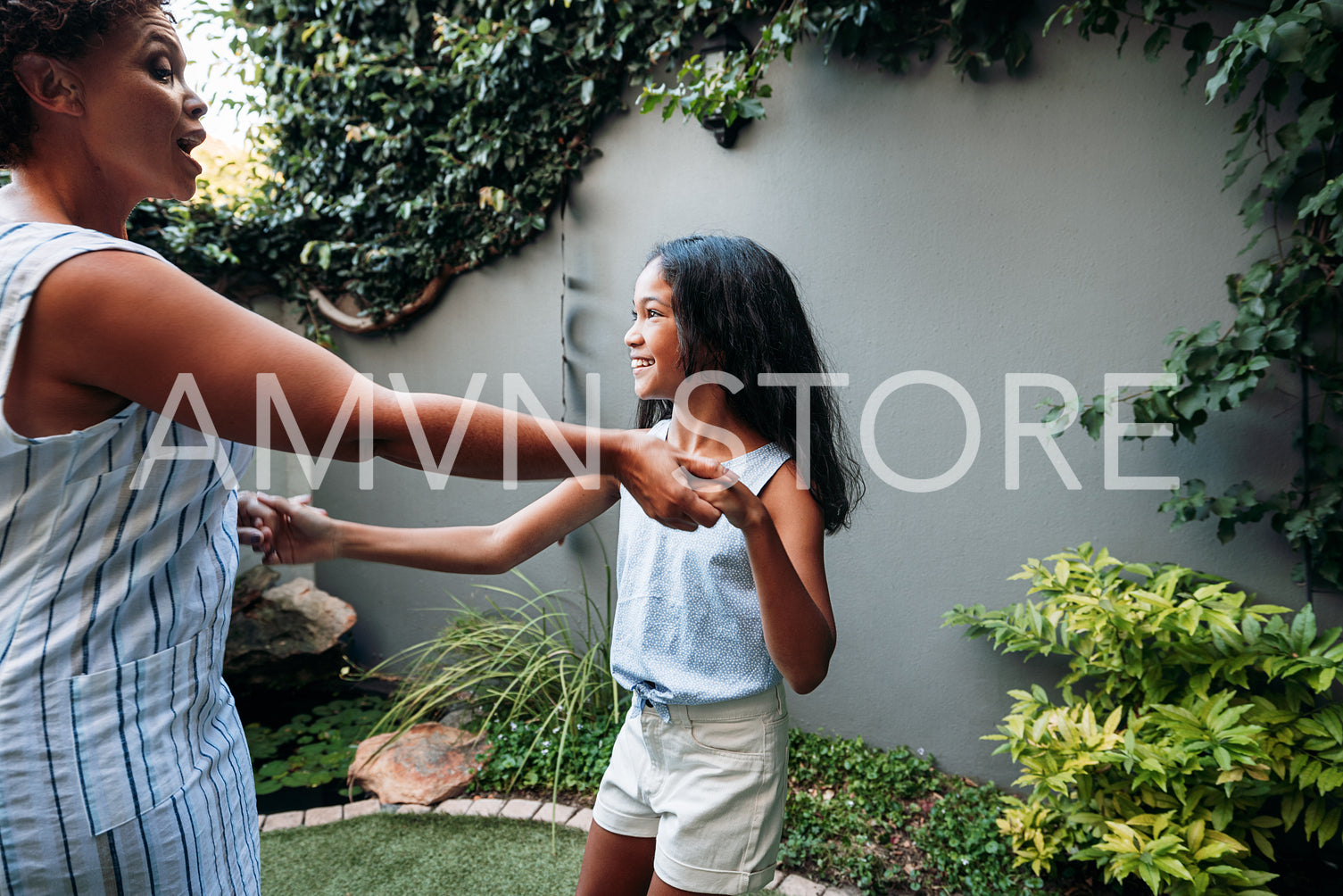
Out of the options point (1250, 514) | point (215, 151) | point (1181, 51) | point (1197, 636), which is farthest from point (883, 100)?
point (215, 151)

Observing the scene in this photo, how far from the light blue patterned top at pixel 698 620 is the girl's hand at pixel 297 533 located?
56 centimetres

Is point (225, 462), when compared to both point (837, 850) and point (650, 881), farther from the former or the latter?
point (837, 850)

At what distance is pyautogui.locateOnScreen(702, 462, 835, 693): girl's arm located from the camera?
3.83 ft

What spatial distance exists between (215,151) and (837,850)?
5493 millimetres

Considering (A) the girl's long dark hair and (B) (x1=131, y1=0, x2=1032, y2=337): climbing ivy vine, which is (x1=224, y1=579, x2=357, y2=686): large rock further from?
(A) the girl's long dark hair

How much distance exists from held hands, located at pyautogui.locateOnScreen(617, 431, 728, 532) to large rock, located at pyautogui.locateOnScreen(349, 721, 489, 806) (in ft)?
8.31

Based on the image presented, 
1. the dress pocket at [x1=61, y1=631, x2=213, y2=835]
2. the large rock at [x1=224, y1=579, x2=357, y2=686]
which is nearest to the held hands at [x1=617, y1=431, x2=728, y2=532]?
the dress pocket at [x1=61, y1=631, x2=213, y2=835]

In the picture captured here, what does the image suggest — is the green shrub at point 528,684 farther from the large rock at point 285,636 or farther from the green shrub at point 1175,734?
the green shrub at point 1175,734

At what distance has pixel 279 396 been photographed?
865 mm

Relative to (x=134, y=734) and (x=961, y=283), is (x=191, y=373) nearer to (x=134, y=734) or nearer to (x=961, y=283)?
(x=134, y=734)

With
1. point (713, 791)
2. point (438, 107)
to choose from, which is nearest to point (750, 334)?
point (713, 791)

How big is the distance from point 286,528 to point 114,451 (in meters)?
0.53

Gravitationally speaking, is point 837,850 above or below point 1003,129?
below

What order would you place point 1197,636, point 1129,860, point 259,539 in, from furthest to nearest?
1. point 1197,636
2. point 1129,860
3. point 259,539
